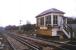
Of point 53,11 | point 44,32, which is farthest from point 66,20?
point 44,32

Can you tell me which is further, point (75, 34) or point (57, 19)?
point (57, 19)

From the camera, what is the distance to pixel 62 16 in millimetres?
30141

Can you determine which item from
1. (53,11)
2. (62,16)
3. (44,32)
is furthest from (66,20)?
(44,32)

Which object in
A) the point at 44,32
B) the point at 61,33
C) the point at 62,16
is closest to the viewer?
the point at 61,33

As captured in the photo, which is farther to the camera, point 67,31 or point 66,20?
point 66,20

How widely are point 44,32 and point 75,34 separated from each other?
7.54 meters

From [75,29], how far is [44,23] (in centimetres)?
800

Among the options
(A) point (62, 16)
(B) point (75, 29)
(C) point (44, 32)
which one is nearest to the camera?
(B) point (75, 29)

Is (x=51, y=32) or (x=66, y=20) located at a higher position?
(x=66, y=20)

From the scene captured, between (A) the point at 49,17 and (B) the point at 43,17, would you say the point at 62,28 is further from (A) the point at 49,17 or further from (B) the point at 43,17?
(B) the point at 43,17

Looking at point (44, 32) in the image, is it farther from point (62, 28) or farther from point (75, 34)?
point (75, 34)

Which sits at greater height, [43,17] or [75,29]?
[43,17]

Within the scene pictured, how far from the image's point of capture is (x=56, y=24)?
29781mm

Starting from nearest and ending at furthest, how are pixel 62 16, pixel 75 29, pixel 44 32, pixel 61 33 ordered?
pixel 75 29
pixel 61 33
pixel 62 16
pixel 44 32
